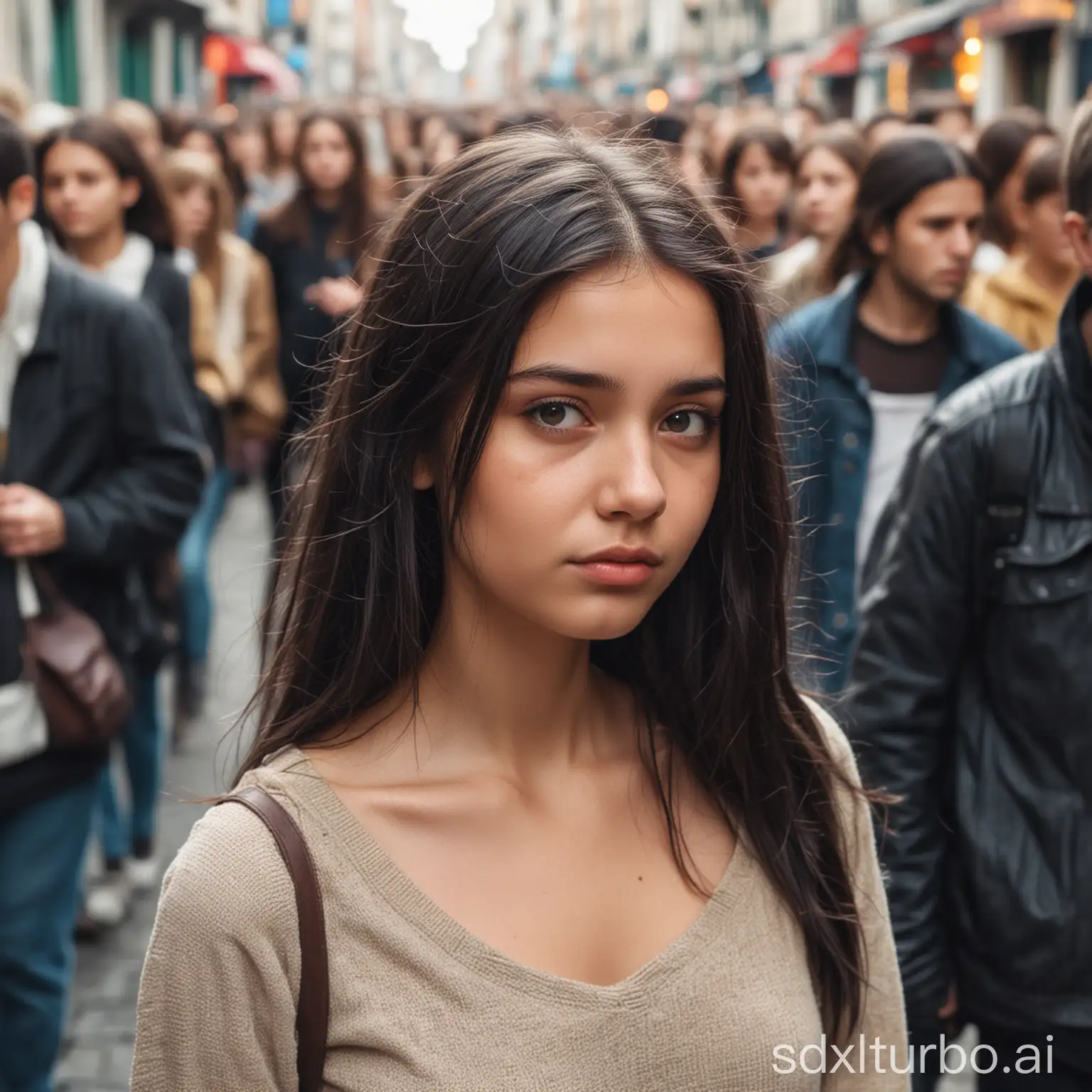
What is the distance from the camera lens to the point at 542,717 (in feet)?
6.72

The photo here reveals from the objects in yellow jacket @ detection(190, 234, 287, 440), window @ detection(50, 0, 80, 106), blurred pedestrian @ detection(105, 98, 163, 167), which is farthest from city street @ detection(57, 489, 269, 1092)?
window @ detection(50, 0, 80, 106)

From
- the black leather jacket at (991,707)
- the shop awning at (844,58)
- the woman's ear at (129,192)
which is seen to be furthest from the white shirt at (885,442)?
the shop awning at (844,58)

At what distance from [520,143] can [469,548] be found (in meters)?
0.44

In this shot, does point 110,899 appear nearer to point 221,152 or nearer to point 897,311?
point 897,311

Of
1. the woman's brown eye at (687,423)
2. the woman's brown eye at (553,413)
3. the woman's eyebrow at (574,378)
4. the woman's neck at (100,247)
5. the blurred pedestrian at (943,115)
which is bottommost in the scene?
the woman's neck at (100,247)

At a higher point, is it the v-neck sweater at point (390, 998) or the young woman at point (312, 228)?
the young woman at point (312, 228)

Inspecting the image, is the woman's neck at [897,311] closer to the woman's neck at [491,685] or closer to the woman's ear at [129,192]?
the woman's ear at [129,192]

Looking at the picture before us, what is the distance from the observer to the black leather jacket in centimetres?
272

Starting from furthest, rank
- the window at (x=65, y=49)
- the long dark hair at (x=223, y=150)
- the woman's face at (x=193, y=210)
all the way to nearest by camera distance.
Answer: the window at (x=65, y=49) → the long dark hair at (x=223, y=150) → the woman's face at (x=193, y=210)

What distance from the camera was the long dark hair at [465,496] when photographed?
73.8 inches

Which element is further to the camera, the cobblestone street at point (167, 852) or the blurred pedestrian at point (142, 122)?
the blurred pedestrian at point (142, 122)

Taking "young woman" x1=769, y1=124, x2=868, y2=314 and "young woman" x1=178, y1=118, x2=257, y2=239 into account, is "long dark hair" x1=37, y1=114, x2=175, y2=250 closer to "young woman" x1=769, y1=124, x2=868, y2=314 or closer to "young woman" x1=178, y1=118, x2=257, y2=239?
"young woman" x1=769, y1=124, x2=868, y2=314

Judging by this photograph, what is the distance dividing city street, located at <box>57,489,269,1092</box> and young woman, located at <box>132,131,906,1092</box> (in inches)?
10.4

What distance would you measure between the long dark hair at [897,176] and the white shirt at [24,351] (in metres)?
2.40
